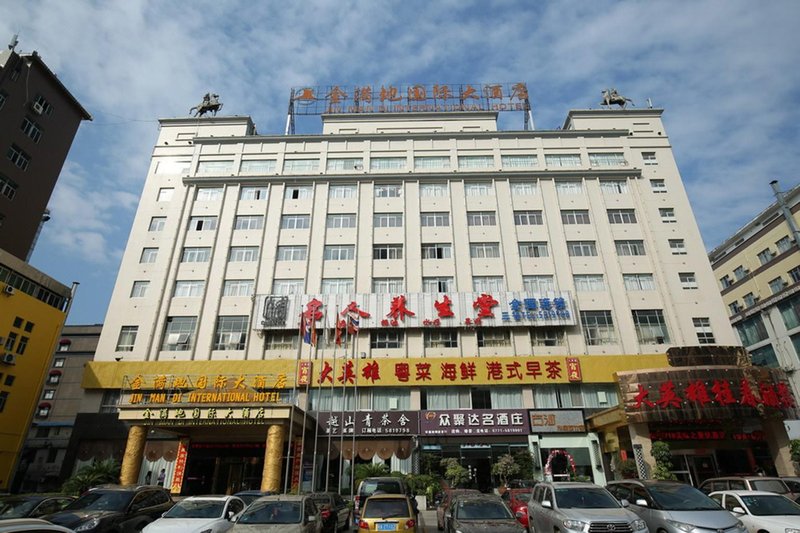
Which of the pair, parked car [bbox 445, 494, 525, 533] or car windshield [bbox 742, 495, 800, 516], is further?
car windshield [bbox 742, 495, 800, 516]

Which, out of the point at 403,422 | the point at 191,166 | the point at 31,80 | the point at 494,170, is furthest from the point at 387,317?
the point at 31,80

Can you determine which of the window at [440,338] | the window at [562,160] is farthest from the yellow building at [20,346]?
the window at [562,160]

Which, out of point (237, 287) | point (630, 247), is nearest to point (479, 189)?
point (630, 247)

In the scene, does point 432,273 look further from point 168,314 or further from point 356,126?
point 168,314

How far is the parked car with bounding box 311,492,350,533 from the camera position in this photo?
548 inches

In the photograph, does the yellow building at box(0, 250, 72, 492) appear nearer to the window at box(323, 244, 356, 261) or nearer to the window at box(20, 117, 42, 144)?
the window at box(20, 117, 42, 144)

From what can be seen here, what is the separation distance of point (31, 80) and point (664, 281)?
56.7 m

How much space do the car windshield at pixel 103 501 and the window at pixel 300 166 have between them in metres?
30.5

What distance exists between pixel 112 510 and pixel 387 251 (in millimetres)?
25554

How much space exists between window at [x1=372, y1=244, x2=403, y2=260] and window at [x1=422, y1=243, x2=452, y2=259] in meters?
1.98

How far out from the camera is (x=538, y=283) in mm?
33688

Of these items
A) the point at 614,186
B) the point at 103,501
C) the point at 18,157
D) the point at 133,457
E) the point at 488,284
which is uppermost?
the point at 18,157

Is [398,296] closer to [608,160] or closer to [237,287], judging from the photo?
[237,287]

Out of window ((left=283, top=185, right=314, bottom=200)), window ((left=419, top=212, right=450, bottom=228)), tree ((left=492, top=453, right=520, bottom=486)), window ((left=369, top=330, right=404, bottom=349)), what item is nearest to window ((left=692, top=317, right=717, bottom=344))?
tree ((left=492, top=453, right=520, bottom=486))
